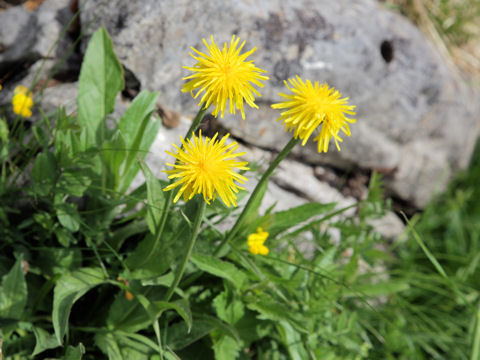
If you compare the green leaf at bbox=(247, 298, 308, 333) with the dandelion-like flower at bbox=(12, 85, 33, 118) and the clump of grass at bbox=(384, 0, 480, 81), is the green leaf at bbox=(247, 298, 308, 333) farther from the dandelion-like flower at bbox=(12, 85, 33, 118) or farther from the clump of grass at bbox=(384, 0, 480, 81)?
the clump of grass at bbox=(384, 0, 480, 81)

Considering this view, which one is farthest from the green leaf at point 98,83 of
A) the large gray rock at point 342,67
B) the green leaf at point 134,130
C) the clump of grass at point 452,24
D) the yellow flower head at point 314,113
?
the clump of grass at point 452,24

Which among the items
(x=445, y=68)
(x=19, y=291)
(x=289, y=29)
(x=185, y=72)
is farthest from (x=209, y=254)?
(x=445, y=68)

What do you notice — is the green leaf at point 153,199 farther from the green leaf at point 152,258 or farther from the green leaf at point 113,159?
the green leaf at point 113,159

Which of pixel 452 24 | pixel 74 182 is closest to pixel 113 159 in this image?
pixel 74 182

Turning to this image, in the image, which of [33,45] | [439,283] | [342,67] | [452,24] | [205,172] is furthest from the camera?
[452,24]

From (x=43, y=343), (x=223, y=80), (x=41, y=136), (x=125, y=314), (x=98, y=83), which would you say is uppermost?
(x=223, y=80)

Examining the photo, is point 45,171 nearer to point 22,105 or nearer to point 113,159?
point 113,159

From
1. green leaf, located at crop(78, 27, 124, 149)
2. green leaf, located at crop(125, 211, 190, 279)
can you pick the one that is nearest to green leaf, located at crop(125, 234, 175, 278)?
green leaf, located at crop(125, 211, 190, 279)
